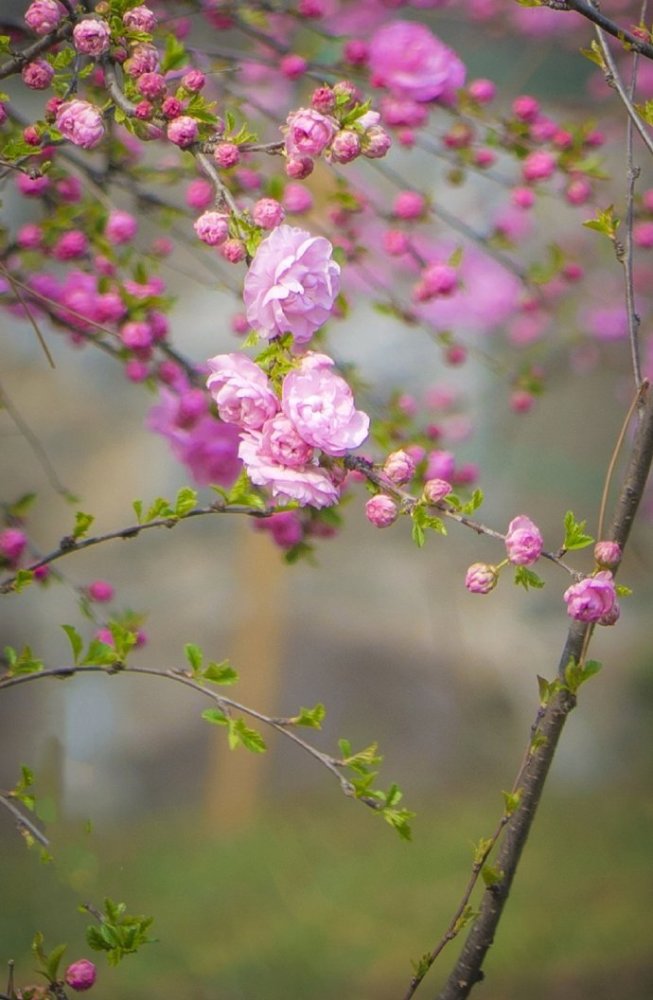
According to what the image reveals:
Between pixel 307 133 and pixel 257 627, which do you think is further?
pixel 257 627

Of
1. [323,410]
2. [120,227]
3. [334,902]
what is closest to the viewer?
[323,410]

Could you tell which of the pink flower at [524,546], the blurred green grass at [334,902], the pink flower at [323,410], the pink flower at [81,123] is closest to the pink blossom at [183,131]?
the pink flower at [81,123]

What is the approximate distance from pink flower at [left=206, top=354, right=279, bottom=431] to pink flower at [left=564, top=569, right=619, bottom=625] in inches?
6.8

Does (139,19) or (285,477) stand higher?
(139,19)

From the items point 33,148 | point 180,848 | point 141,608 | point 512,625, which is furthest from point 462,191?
point 33,148

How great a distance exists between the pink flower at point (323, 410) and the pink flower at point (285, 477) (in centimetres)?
2

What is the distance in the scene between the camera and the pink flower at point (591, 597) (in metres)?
0.53

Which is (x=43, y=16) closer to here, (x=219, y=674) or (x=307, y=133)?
(x=307, y=133)

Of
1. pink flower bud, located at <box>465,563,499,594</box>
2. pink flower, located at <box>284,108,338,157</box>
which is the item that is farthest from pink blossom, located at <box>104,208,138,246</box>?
pink flower bud, located at <box>465,563,499,594</box>

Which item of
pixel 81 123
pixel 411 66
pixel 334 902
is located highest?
pixel 411 66

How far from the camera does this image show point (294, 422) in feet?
1.69

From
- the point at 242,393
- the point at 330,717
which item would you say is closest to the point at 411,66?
the point at 242,393

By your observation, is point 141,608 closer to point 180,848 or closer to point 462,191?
point 180,848

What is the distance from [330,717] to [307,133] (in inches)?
39.8
